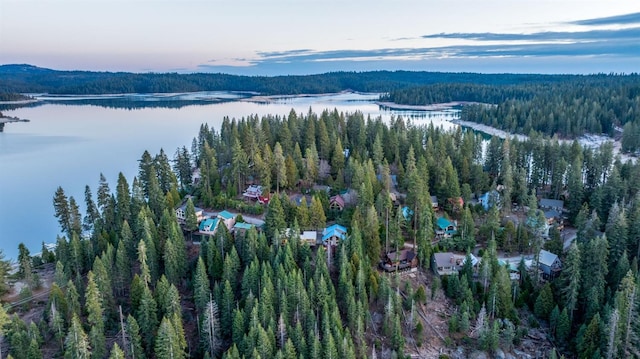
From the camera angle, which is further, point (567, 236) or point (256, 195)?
point (256, 195)

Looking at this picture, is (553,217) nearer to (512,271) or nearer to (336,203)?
(512,271)

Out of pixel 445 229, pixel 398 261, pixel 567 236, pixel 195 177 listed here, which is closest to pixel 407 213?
pixel 445 229

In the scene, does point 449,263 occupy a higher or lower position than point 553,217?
lower

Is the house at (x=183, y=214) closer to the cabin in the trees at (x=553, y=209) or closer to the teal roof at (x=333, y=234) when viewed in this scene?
the teal roof at (x=333, y=234)

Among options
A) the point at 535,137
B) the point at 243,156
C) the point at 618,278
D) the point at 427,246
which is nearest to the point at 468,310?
the point at 427,246

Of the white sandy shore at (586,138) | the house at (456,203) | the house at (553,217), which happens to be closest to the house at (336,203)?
the house at (456,203)

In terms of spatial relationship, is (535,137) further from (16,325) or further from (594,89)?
(594,89)
